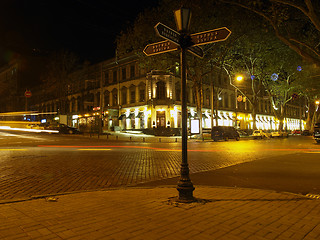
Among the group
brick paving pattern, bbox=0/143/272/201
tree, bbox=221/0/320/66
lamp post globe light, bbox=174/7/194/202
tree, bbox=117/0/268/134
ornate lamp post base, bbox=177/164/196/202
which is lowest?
brick paving pattern, bbox=0/143/272/201

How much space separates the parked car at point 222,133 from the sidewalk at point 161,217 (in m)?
27.0

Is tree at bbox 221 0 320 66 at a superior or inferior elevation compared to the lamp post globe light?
superior

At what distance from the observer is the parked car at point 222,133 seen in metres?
32.7

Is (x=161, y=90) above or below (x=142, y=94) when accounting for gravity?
above

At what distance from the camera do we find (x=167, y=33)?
5410 mm

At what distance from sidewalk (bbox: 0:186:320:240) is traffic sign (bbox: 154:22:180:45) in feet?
11.0

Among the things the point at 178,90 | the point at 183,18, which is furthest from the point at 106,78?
the point at 183,18

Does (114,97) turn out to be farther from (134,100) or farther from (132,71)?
(132,71)

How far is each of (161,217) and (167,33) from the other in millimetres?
3599

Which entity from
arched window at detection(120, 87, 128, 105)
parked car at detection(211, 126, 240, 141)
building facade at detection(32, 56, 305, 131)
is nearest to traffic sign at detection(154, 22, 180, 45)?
parked car at detection(211, 126, 240, 141)

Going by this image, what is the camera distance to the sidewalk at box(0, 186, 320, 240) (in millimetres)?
3596

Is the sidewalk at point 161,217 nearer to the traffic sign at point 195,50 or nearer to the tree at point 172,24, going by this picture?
the traffic sign at point 195,50

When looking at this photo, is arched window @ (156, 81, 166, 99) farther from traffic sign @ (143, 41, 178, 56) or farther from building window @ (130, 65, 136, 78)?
traffic sign @ (143, 41, 178, 56)

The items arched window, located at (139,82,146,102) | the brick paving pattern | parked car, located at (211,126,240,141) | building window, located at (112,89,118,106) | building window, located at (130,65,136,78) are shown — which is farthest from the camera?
building window, located at (112,89,118,106)
